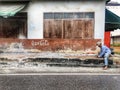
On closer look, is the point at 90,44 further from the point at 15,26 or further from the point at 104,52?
the point at 15,26

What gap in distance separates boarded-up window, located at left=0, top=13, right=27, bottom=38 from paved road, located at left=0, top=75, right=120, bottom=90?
9118mm

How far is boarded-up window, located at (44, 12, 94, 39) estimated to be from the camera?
21.7m

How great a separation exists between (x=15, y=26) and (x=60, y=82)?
11097mm

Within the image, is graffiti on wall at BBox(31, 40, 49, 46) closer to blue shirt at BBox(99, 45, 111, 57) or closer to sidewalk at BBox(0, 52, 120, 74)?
sidewalk at BBox(0, 52, 120, 74)

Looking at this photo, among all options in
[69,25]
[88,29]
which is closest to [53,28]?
[69,25]

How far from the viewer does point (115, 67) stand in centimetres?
1563

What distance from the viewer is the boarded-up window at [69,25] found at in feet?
71.3

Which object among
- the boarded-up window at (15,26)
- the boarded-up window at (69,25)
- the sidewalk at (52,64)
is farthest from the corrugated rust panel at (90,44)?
the boarded-up window at (15,26)

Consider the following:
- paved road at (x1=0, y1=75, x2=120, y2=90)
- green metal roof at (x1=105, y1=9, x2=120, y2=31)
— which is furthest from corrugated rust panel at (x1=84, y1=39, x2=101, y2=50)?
green metal roof at (x1=105, y1=9, x2=120, y2=31)

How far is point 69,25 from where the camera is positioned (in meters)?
21.8

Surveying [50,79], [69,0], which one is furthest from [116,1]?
[50,79]

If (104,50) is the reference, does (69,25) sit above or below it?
above

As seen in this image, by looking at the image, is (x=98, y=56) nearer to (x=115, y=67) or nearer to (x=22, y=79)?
(x=115, y=67)

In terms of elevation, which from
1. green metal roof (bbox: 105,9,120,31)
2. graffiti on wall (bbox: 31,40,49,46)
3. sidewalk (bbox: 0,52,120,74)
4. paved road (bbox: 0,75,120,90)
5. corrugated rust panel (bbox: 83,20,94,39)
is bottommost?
paved road (bbox: 0,75,120,90)
